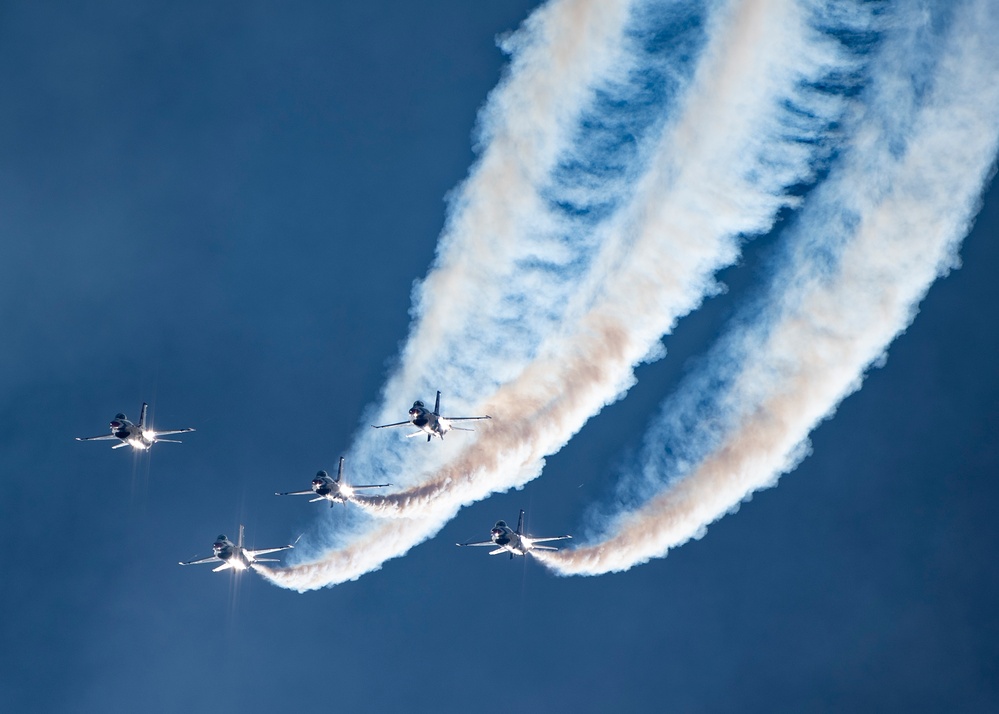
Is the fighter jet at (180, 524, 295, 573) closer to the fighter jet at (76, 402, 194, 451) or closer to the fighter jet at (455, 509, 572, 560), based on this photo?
the fighter jet at (76, 402, 194, 451)

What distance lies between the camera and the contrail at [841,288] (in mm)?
33750

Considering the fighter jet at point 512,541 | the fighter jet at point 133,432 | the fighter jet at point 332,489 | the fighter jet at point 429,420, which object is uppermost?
the fighter jet at point 133,432

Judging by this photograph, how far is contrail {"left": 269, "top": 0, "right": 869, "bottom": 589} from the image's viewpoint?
35312 mm

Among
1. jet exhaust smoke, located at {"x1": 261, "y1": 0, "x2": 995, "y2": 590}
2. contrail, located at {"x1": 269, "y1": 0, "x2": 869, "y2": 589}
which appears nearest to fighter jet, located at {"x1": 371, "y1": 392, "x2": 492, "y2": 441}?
jet exhaust smoke, located at {"x1": 261, "y1": 0, "x2": 995, "y2": 590}

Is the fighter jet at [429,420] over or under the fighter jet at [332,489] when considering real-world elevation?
over

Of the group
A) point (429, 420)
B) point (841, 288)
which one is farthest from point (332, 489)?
point (841, 288)

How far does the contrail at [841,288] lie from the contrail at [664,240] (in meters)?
2.43

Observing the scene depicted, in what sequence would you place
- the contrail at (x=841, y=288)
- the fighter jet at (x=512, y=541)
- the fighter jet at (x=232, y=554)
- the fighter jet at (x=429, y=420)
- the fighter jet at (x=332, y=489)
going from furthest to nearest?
the fighter jet at (x=232, y=554) → the fighter jet at (x=332, y=489) → the fighter jet at (x=512, y=541) → the fighter jet at (x=429, y=420) → the contrail at (x=841, y=288)

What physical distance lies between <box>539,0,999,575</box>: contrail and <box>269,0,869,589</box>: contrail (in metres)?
2.43

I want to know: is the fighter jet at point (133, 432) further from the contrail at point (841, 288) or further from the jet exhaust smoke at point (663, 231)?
the contrail at point (841, 288)

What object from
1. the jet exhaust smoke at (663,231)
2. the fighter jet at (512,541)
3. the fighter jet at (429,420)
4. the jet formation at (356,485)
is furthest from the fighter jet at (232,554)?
the fighter jet at (429,420)

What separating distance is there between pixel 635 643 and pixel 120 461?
40480 millimetres

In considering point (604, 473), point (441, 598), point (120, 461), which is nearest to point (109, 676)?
point (120, 461)

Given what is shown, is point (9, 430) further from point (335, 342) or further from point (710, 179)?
point (710, 179)
